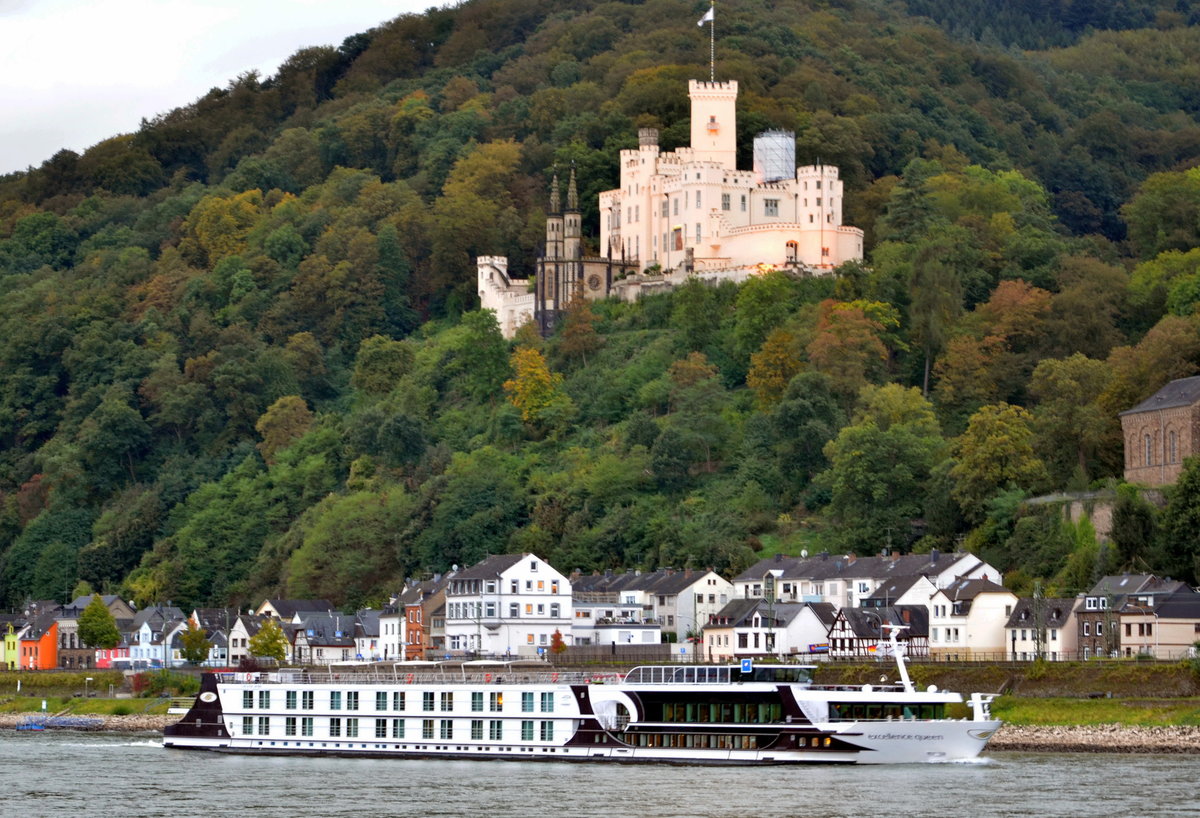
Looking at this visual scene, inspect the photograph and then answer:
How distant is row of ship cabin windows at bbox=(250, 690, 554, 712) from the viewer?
70.1m

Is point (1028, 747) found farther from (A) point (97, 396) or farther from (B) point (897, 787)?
(A) point (97, 396)

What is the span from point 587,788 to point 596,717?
25.1ft

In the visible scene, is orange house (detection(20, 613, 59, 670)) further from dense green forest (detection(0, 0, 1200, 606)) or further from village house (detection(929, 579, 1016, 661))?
village house (detection(929, 579, 1016, 661))

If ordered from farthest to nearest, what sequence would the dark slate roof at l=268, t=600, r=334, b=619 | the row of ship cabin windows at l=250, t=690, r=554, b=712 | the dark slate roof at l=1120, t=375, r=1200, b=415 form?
the dark slate roof at l=268, t=600, r=334, b=619 → the dark slate roof at l=1120, t=375, r=1200, b=415 → the row of ship cabin windows at l=250, t=690, r=554, b=712

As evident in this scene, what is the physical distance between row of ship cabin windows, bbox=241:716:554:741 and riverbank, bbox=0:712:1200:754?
14.2 metres

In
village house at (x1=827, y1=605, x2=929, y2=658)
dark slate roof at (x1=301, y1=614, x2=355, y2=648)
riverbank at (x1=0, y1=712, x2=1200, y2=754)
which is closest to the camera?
riverbank at (x1=0, y1=712, x2=1200, y2=754)

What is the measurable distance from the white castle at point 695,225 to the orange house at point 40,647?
1265 inches

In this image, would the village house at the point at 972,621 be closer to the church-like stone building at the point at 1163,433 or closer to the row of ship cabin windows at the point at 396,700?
the church-like stone building at the point at 1163,433

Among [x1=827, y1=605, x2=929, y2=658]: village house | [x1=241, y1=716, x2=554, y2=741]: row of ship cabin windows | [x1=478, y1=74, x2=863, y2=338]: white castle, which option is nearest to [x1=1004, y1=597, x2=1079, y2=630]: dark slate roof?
[x1=827, y1=605, x2=929, y2=658]: village house

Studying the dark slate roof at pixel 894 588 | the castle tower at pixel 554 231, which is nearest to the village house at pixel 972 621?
the dark slate roof at pixel 894 588

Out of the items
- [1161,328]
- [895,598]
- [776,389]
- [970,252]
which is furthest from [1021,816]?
[970,252]

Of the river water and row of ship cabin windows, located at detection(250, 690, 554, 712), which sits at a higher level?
row of ship cabin windows, located at detection(250, 690, 554, 712)

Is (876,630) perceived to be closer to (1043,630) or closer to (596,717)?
(1043,630)

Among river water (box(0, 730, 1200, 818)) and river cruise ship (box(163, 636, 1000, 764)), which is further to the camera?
river cruise ship (box(163, 636, 1000, 764))
